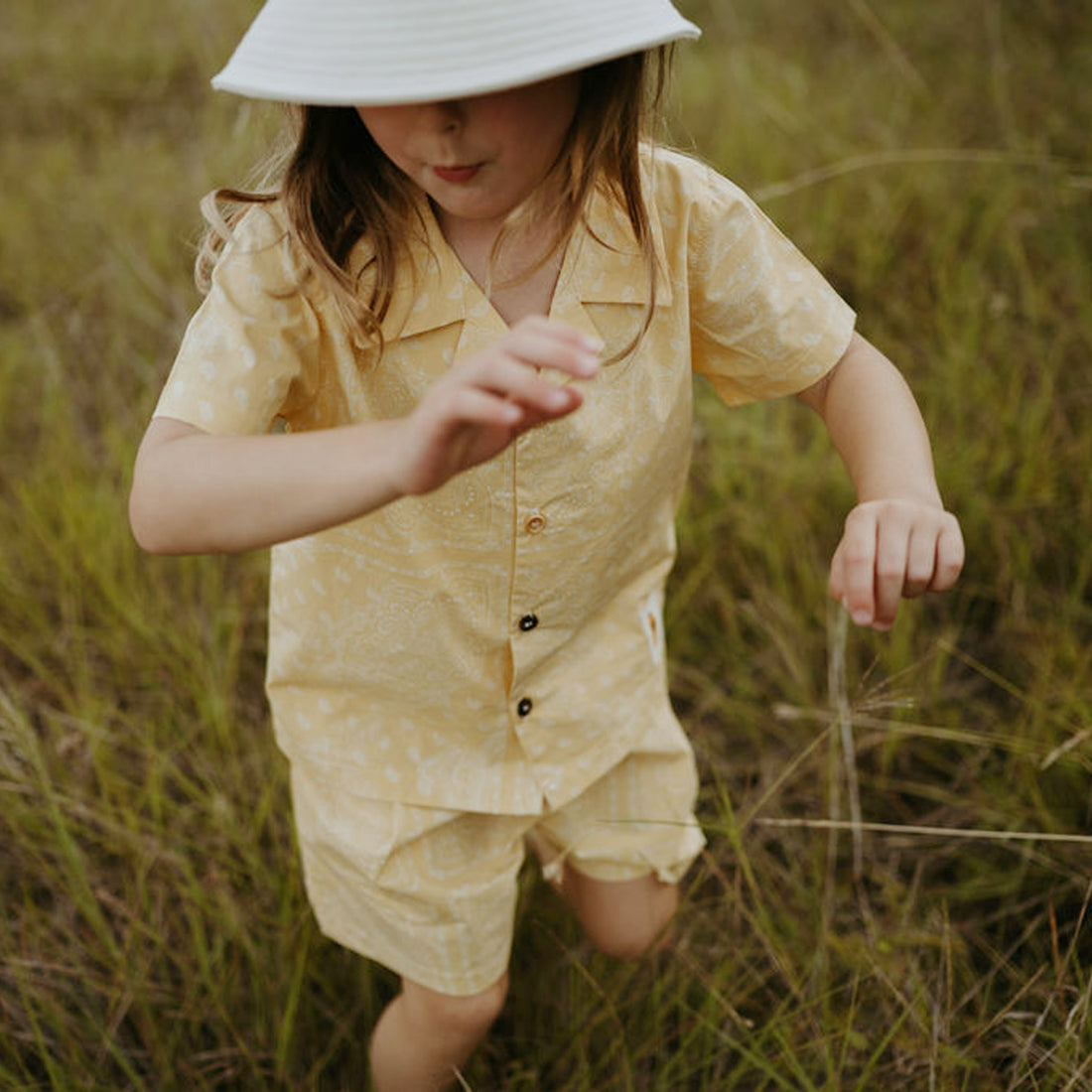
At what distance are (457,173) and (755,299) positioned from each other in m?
0.37

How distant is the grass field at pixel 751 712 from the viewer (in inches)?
58.4

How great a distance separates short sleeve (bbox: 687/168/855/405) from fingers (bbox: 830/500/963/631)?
0.28m

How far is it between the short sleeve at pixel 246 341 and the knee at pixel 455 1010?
75 cm

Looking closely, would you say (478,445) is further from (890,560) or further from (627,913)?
(627,913)

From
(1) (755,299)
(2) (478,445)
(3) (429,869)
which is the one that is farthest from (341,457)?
(3) (429,869)

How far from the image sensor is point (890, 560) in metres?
1.00

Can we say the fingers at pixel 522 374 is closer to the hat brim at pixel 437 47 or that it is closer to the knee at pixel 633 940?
the hat brim at pixel 437 47

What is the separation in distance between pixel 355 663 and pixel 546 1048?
1.84 ft

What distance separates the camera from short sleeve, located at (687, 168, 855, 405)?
3.96 feet

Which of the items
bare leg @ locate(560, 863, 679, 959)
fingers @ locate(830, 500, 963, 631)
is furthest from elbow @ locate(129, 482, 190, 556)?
bare leg @ locate(560, 863, 679, 959)

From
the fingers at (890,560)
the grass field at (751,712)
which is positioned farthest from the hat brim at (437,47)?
the grass field at (751,712)

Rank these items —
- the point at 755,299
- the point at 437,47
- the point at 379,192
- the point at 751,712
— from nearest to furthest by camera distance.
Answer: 1. the point at 437,47
2. the point at 379,192
3. the point at 755,299
4. the point at 751,712

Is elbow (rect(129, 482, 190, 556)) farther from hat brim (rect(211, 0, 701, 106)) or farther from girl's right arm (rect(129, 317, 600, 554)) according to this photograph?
hat brim (rect(211, 0, 701, 106))

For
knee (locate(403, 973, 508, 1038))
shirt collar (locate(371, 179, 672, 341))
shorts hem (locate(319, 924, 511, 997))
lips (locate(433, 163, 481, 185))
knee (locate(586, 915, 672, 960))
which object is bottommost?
knee (locate(586, 915, 672, 960))
